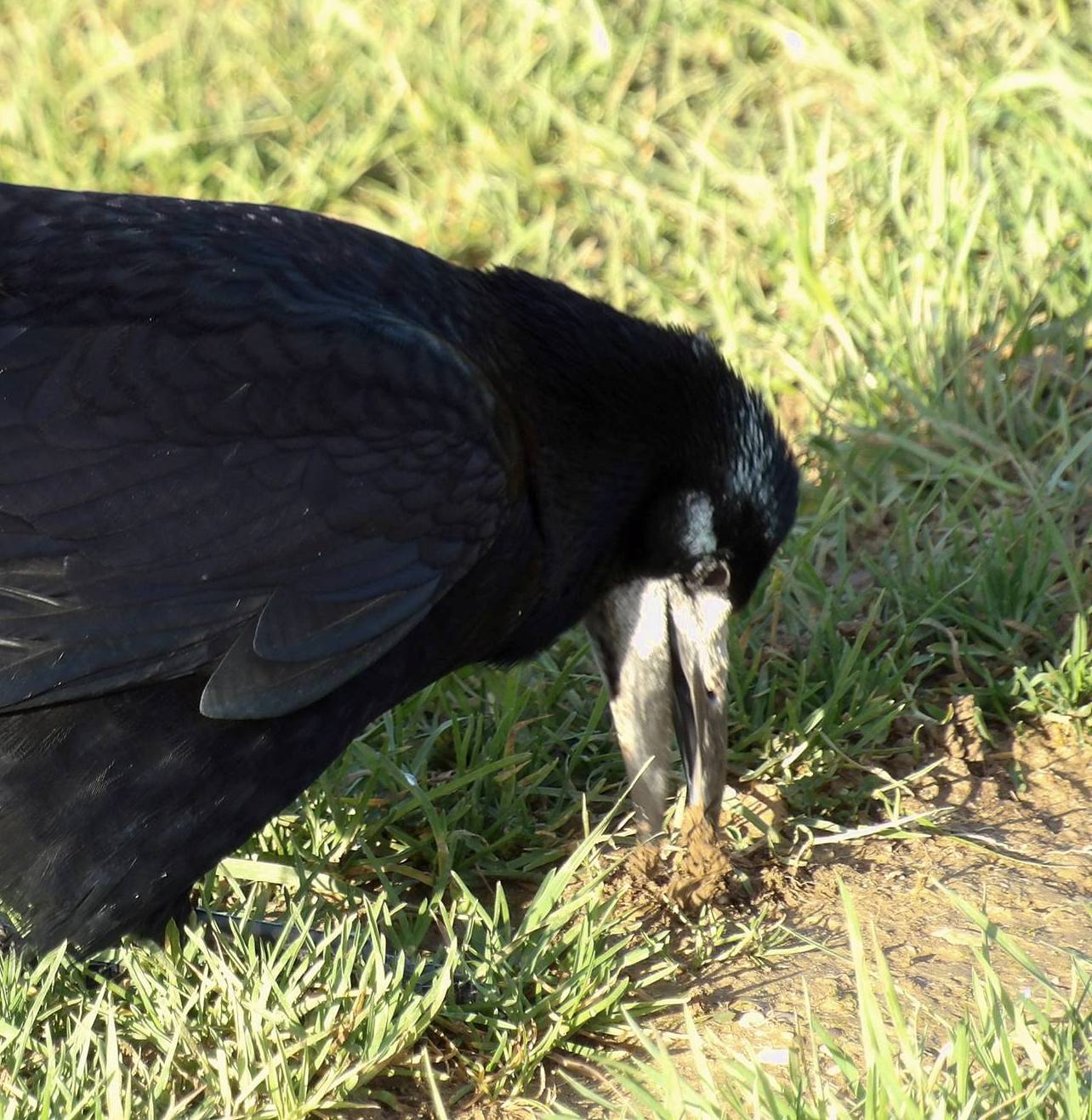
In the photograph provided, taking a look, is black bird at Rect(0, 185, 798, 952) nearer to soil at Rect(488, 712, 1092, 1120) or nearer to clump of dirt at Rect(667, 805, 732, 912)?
clump of dirt at Rect(667, 805, 732, 912)

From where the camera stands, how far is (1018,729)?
13.3ft

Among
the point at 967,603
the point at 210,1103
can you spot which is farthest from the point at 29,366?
the point at 967,603

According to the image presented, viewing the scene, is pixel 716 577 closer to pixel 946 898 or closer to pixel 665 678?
pixel 665 678

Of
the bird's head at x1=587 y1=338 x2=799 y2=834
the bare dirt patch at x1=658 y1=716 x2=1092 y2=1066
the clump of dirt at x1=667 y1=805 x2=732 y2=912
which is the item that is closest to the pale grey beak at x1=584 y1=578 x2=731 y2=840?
the bird's head at x1=587 y1=338 x2=799 y2=834

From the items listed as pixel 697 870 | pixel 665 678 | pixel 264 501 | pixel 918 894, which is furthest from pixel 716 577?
pixel 264 501

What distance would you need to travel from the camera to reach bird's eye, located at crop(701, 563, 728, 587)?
3.67 metres

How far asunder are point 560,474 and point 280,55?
3652mm

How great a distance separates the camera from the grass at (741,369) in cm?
300

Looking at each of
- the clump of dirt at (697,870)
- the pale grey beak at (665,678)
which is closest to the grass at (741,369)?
the clump of dirt at (697,870)

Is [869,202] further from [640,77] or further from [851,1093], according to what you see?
[851,1093]

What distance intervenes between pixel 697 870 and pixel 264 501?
1139mm

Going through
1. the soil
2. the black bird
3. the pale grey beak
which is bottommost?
the soil

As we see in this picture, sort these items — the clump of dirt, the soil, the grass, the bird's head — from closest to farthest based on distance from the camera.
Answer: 1. the grass
2. the soil
3. the clump of dirt
4. the bird's head

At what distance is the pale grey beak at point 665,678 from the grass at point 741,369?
0.17 metres
